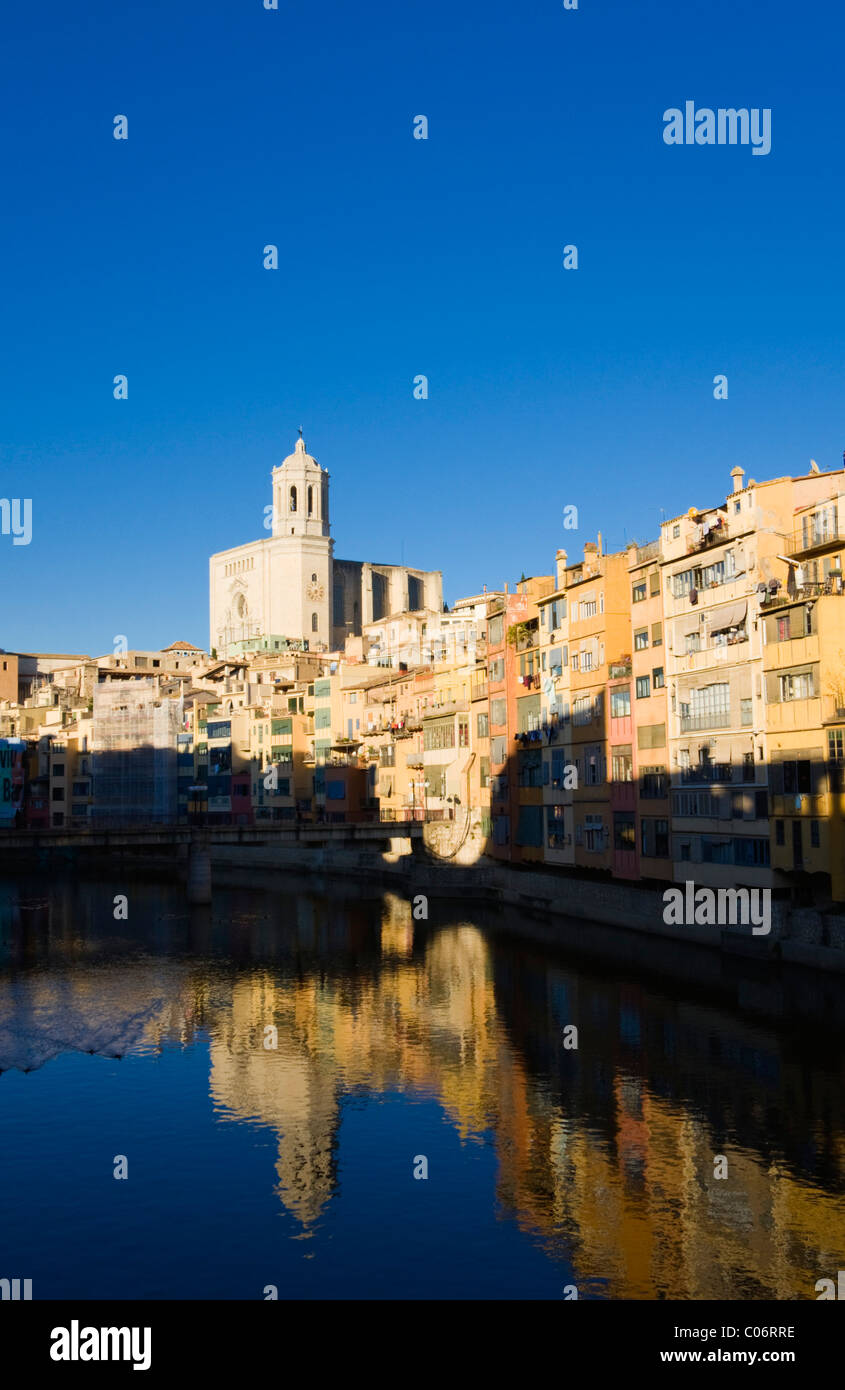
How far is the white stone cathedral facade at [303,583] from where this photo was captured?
172 m

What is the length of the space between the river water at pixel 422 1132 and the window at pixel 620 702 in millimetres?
11985

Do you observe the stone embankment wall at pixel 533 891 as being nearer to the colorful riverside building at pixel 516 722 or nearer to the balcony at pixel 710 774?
the colorful riverside building at pixel 516 722

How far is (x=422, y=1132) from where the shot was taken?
29484mm

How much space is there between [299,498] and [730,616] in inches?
5322

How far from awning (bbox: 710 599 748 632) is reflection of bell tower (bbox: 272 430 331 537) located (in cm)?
13223

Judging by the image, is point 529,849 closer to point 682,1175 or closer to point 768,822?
point 768,822

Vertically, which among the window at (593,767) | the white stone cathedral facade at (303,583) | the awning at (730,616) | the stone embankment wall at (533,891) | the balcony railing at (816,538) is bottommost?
the stone embankment wall at (533,891)

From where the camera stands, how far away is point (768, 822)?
47250 mm

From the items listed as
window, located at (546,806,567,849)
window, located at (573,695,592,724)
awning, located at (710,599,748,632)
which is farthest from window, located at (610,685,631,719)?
awning, located at (710,599,748,632)

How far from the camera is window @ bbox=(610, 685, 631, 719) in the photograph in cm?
5862

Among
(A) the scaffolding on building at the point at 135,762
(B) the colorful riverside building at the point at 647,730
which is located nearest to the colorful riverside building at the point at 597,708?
(B) the colorful riverside building at the point at 647,730

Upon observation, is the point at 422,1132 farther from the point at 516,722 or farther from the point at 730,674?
the point at 516,722
